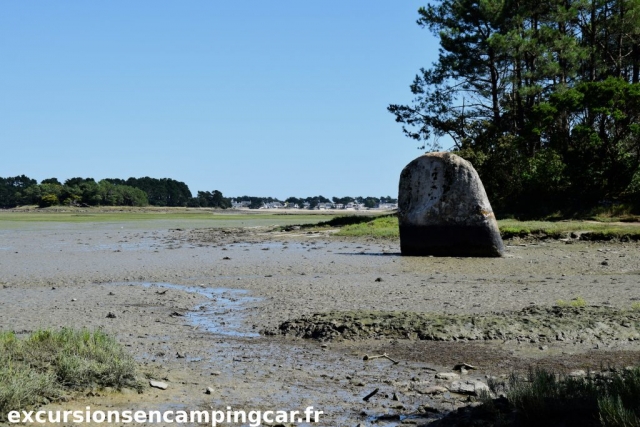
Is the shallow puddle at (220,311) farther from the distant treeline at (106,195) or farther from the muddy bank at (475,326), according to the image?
the distant treeline at (106,195)

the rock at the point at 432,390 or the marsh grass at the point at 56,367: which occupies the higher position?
the marsh grass at the point at 56,367

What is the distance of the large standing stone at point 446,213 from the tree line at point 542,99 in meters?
14.5

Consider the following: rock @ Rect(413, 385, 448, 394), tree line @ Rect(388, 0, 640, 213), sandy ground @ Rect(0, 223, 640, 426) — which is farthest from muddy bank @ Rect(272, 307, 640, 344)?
tree line @ Rect(388, 0, 640, 213)

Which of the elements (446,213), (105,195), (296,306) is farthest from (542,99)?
(105,195)

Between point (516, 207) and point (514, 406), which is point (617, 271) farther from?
point (516, 207)

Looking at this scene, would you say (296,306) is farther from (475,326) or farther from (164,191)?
(164,191)

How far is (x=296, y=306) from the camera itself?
11086 millimetres

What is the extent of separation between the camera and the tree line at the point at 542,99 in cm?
3419

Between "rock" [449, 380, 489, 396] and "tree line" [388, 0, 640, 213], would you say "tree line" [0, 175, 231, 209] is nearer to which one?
"tree line" [388, 0, 640, 213]

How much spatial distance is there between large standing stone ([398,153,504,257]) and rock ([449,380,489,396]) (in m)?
12.9

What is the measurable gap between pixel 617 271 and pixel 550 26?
1168 inches

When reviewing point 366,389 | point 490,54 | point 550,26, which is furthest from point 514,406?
point 550,26

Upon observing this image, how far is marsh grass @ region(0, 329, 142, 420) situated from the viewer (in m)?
5.56

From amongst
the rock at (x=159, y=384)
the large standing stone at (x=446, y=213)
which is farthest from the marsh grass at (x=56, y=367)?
the large standing stone at (x=446, y=213)
